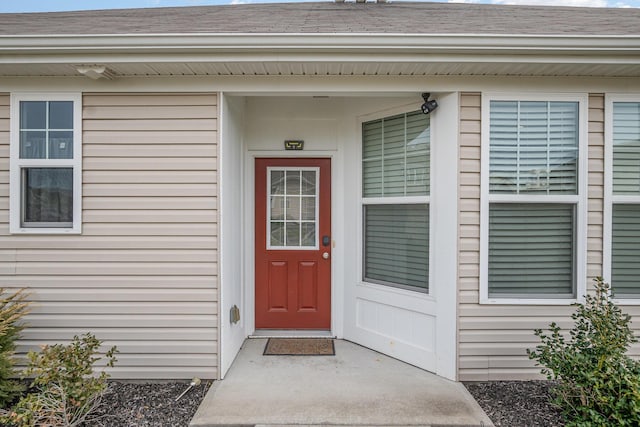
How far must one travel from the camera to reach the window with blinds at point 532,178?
3072 mm

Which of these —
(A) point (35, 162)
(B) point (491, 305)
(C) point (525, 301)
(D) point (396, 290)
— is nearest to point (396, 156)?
(D) point (396, 290)

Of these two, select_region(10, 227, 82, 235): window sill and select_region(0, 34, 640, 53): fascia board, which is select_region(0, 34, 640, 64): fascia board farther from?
select_region(10, 227, 82, 235): window sill

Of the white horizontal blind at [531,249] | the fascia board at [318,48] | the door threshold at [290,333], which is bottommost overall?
the door threshold at [290,333]

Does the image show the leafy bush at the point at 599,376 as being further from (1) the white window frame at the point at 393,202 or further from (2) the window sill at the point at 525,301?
(1) the white window frame at the point at 393,202

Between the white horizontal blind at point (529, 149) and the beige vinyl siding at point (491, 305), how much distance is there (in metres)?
0.15

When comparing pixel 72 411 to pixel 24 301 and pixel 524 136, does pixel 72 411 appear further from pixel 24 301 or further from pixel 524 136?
pixel 524 136

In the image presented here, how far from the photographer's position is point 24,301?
3.08m

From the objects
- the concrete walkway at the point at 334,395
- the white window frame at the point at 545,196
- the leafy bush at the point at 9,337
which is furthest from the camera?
the white window frame at the point at 545,196

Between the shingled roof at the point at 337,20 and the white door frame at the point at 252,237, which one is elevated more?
the shingled roof at the point at 337,20

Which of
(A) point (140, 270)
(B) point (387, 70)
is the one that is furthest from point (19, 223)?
(B) point (387, 70)

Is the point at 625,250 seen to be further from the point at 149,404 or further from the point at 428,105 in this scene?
the point at 149,404

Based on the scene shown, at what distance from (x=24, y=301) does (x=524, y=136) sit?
4.31 meters

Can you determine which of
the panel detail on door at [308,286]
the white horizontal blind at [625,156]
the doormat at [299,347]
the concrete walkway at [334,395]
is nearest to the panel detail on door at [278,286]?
the panel detail on door at [308,286]

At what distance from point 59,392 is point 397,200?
2.92 metres
